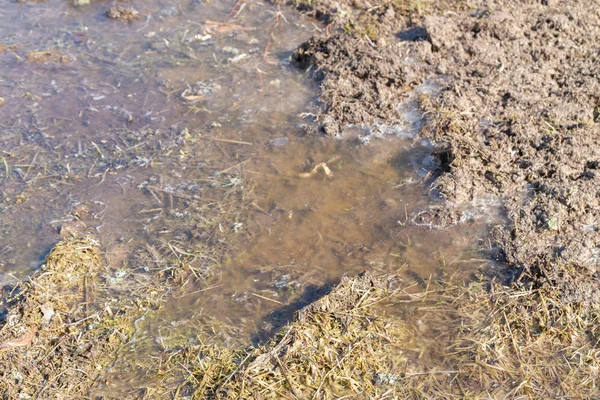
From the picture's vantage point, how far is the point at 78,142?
526cm

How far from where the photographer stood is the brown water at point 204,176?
4051 mm

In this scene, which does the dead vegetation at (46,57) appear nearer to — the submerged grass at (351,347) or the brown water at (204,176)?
the brown water at (204,176)

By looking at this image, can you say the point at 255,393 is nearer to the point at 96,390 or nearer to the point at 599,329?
the point at 96,390

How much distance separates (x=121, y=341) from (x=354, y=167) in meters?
2.39

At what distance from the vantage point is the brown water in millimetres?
4051

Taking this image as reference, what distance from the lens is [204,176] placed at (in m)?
4.88

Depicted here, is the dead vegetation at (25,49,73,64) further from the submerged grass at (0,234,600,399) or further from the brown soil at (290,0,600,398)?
the submerged grass at (0,234,600,399)

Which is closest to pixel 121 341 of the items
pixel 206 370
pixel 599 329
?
pixel 206 370

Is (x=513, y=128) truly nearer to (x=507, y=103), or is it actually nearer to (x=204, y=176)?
(x=507, y=103)

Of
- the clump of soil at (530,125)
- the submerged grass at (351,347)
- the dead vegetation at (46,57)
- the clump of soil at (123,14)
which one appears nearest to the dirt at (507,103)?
the clump of soil at (530,125)

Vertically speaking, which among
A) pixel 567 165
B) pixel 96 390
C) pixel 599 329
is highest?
pixel 567 165

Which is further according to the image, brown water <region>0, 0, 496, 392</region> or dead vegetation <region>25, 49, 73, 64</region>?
dead vegetation <region>25, 49, 73, 64</region>

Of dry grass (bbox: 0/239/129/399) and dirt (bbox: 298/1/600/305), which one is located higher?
dirt (bbox: 298/1/600/305)

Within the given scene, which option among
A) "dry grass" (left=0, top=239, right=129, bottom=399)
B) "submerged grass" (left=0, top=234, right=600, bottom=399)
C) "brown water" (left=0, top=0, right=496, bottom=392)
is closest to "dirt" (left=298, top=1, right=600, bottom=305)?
"brown water" (left=0, top=0, right=496, bottom=392)
